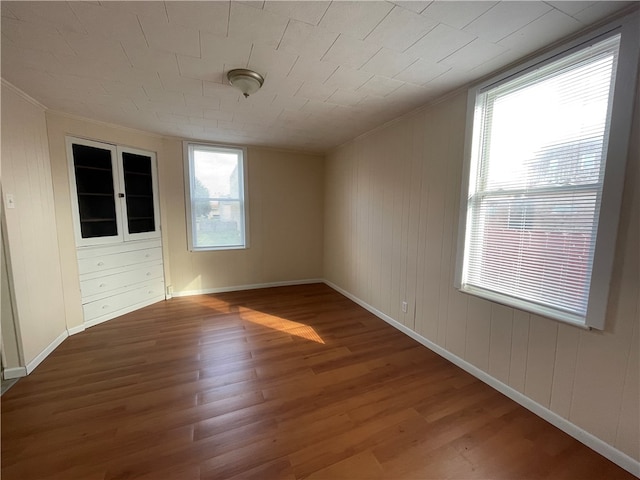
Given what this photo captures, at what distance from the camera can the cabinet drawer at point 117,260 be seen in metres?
2.97

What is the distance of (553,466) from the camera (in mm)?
1397

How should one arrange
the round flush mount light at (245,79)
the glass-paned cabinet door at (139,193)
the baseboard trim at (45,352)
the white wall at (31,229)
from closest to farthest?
the round flush mount light at (245,79), the white wall at (31,229), the baseboard trim at (45,352), the glass-paned cabinet door at (139,193)

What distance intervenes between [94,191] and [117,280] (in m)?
1.13

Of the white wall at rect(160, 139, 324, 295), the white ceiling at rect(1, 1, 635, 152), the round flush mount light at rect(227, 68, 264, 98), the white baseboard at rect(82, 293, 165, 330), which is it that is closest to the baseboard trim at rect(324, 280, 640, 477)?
the white ceiling at rect(1, 1, 635, 152)

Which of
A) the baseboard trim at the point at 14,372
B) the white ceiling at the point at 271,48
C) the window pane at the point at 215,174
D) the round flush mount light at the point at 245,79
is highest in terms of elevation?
the white ceiling at the point at 271,48

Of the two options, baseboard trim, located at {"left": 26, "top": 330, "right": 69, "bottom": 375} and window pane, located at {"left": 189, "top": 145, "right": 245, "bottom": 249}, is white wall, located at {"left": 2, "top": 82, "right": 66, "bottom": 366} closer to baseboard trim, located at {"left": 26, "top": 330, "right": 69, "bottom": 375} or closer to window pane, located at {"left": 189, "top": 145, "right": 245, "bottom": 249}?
baseboard trim, located at {"left": 26, "top": 330, "right": 69, "bottom": 375}

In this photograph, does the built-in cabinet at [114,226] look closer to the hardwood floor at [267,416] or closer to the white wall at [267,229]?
the white wall at [267,229]

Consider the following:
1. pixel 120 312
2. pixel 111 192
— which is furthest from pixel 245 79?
pixel 120 312

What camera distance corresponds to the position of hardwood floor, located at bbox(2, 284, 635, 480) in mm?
1378

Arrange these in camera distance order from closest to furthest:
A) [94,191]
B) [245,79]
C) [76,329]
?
[245,79] → [76,329] → [94,191]

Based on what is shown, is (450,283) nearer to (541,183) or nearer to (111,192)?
(541,183)

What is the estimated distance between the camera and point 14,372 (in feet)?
6.86

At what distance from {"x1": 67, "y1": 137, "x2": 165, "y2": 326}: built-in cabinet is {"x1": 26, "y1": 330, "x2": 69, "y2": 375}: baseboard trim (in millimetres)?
310

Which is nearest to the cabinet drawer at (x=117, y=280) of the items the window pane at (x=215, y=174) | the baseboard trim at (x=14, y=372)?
the baseboard trim at (x=14, y=372)
